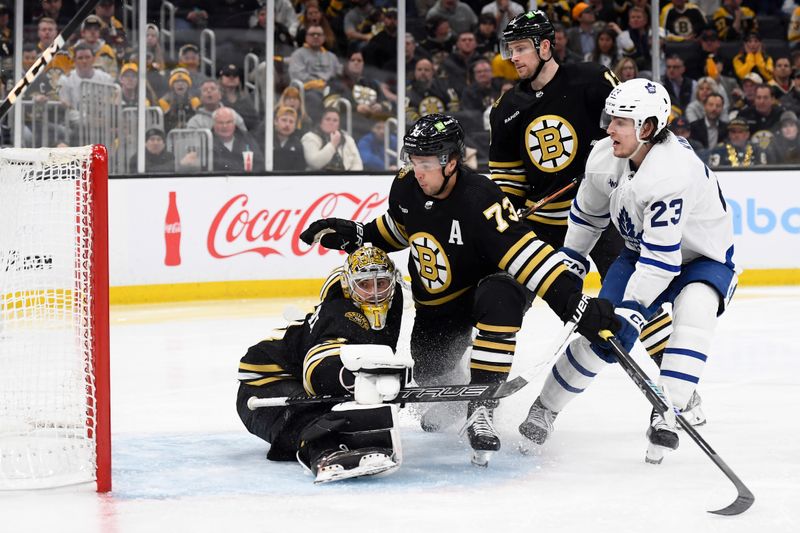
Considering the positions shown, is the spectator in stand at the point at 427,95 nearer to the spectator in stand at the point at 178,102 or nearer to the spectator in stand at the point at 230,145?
the spectator in stand at the point at 230,145

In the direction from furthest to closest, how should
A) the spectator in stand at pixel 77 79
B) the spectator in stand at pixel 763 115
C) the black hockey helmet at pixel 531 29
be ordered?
the spectator in stand at pixel 763 115 < the spectator in stand at pixel 77 79 < the black hockey helmet at pixel 531 29

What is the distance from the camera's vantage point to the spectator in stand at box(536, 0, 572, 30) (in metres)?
8.67

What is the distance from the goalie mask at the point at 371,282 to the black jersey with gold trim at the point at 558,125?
37.1 inches

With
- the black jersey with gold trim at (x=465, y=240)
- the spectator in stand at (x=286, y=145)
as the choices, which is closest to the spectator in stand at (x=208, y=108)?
the spectator in stand at (x=286, y=145)

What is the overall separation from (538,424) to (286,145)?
13.2ft

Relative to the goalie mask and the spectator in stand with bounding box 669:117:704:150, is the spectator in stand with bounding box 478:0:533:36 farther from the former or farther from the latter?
the goalie mask

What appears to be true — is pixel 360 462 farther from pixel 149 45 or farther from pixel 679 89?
pixel 679 89

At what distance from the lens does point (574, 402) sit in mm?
4520

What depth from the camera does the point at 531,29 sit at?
423 centimetres

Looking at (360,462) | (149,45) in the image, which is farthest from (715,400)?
(149,45)

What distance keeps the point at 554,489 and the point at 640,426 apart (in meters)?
0.88

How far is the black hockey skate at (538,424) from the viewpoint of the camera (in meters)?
3.75

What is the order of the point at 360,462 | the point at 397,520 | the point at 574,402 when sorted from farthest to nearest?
the point at 574,402
the point at 360,462
the point at 397,520

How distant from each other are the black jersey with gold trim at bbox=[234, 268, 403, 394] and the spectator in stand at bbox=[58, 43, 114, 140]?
11.9ft
